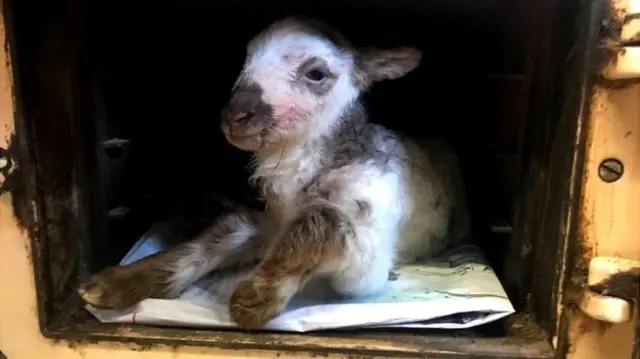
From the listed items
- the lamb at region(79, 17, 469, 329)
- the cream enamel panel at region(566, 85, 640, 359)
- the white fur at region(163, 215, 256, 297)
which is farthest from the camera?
the white fur at region(163, 215, 256, 297)

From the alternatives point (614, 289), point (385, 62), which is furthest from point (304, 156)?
point (614, 289)

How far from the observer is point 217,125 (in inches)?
52.6

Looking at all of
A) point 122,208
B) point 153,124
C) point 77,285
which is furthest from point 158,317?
point 153,124

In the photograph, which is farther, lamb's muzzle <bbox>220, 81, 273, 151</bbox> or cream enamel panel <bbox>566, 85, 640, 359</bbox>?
lamb's muzzle <bbox>220, 81, 273, 151</bbox>

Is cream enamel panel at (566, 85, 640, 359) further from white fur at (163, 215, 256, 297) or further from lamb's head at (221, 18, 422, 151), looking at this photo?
white fur at (163, 215, 256, 297)

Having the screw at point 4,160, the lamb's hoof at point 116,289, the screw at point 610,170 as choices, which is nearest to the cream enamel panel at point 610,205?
the screw at point 610,170

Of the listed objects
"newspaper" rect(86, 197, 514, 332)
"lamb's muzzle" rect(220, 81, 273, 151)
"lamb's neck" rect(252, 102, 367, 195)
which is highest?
"lamb's muzzle" rect(220, 81, 273, 151)

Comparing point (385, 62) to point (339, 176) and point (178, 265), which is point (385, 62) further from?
point (178, 265)

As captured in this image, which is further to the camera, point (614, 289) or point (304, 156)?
point (304, 156)

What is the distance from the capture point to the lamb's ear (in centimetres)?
96

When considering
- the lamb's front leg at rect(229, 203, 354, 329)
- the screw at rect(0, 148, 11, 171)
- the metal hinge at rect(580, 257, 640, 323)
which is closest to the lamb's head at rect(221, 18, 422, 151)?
the lamb's front leg at rect(229, 203, 354, 329)

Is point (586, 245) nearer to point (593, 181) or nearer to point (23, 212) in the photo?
point (593, 181)

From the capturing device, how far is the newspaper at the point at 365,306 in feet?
2.80

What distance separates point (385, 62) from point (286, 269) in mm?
314
